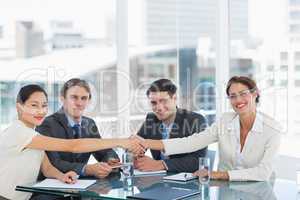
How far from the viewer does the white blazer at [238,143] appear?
108 inches

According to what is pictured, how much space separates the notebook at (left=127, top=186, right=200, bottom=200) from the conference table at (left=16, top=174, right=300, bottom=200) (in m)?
0.04

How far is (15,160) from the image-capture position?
107 inches

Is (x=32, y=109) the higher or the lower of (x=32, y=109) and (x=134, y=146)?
the higher

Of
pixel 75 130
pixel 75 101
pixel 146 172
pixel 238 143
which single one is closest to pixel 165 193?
pixel 146 172

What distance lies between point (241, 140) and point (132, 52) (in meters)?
1.92

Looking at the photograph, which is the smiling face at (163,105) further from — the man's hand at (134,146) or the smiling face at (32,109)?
the smiling face at (32,109)

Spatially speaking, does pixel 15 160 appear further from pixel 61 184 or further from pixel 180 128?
pixel 180 128

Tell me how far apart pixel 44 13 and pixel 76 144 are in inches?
80.7

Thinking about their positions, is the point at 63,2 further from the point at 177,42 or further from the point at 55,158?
the point at 55,158

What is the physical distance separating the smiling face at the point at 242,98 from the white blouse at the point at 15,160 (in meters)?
1.21

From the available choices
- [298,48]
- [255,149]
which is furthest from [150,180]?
[298,48]

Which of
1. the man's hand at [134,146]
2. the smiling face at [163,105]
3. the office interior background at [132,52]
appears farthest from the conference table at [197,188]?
the office interior background at [132,52]

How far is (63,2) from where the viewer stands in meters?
4.49

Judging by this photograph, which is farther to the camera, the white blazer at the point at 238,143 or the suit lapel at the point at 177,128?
the suit lapel at the point at 177,128
